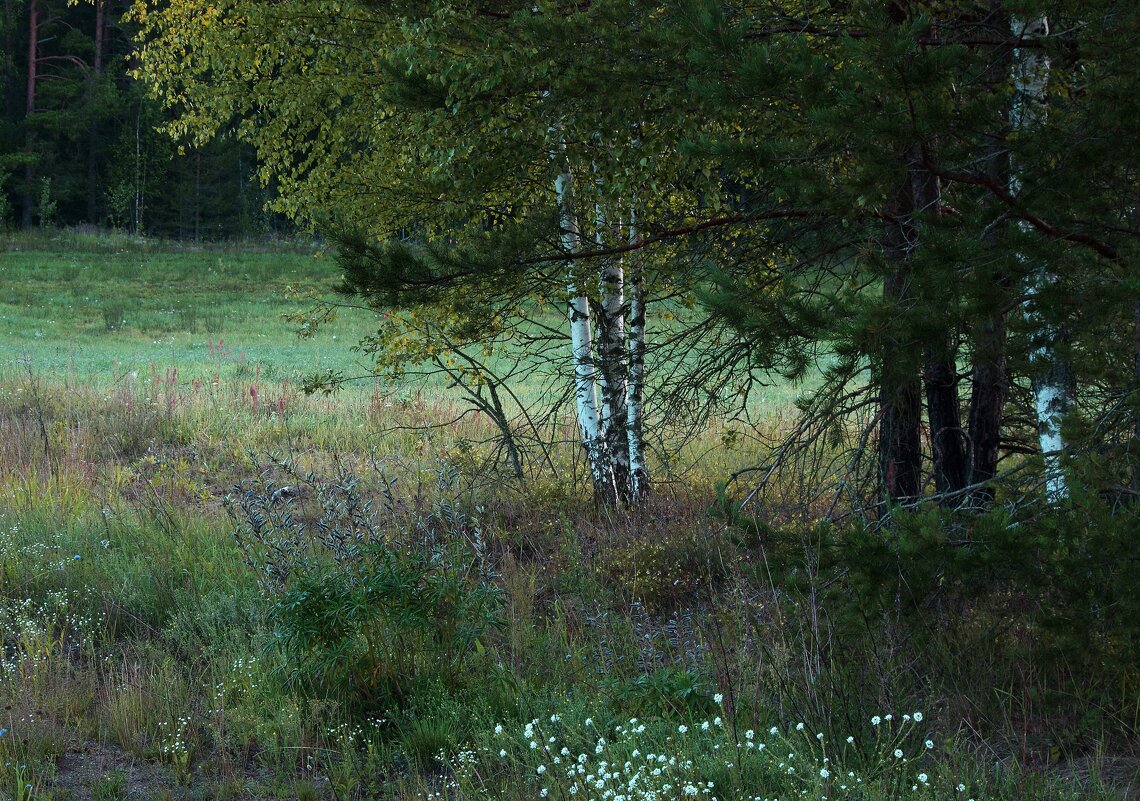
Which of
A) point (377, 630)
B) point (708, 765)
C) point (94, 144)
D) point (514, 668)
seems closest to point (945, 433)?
point (514, 668)

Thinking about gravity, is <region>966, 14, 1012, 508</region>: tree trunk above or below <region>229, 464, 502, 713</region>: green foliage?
above

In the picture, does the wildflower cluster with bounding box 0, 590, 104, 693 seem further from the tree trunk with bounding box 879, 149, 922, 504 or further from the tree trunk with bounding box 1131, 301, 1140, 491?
the tree trunk with bounding box 1131, 301, 1140, 491

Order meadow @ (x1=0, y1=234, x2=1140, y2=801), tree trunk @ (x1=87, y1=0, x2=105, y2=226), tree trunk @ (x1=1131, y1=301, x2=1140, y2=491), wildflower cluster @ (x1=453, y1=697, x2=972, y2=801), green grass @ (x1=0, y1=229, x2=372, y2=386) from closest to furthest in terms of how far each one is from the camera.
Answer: wildflower cluster @ (x1=453, y1=697, x2=972, y2=801) → meadow @ (x1=0, y1=234, x2=1140, y2=801) → tree trunk @ (x1=1131, y1=301, x2=1140, y2=491) → green grass @ (x1=0, y1=229, x2=372, y2=386) → tree trunk @ (x1=87, y1=0, x2=105, y2=226)

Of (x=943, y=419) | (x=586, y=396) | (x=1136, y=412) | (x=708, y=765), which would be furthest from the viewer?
(x=586, y=396)

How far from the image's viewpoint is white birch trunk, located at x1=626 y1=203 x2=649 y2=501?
647cm

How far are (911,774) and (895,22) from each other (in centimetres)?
403

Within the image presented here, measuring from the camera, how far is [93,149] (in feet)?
163

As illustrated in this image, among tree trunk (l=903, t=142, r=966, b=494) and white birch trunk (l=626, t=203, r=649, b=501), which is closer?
tree trunk (l=903, t=142, r=966, b=494)

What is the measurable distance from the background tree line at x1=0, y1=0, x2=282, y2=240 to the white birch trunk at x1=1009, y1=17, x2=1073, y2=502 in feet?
143

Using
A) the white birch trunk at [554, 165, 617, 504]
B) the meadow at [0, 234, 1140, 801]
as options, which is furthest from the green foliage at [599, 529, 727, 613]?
the white birch trunk at [554, 165, 617, 504]

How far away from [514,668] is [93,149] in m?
52.0

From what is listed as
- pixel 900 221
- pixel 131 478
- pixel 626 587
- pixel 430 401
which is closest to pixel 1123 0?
pixel 900 221

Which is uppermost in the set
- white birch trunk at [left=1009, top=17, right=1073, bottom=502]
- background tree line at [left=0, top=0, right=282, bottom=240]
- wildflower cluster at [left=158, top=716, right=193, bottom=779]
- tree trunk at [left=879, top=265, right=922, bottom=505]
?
background tree line at [left=0, top=0, right=282, bottom=240]

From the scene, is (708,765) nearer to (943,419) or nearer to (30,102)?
(943,419)
